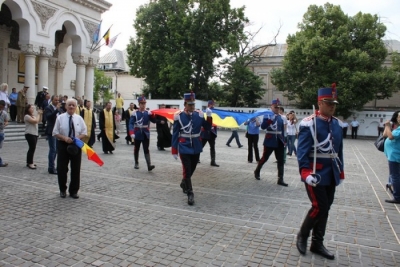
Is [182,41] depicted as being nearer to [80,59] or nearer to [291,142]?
[80,59]

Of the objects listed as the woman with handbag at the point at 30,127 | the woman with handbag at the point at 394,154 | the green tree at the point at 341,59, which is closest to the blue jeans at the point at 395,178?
the woman with handbag at the point at 394,154

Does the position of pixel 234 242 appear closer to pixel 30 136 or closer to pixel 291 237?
pixel 291 237

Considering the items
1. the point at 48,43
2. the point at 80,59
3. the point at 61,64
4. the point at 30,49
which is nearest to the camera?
the point at 30,49

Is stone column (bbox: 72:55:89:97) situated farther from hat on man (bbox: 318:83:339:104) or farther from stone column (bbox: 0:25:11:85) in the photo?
hat on man (bbox: 318:83:339:104)

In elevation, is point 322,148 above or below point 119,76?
below

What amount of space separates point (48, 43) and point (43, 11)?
74.1 inches

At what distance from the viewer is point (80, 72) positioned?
25.1 m

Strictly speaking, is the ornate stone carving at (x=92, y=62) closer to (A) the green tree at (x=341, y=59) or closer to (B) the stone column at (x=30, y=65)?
(B) the stone column at (x=30, y=65)

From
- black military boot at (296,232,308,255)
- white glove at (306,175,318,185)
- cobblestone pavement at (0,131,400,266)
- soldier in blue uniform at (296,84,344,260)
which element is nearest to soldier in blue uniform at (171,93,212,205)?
cobblestone pavement at (0,131,400,266)

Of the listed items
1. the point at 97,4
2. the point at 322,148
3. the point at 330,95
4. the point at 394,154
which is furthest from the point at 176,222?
the point at 97,4

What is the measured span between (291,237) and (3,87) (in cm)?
1427

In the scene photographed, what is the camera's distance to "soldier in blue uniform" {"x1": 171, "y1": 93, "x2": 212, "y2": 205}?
7.23 metres

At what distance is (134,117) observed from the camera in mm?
10664

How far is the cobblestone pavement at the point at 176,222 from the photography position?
4512 millimetres
